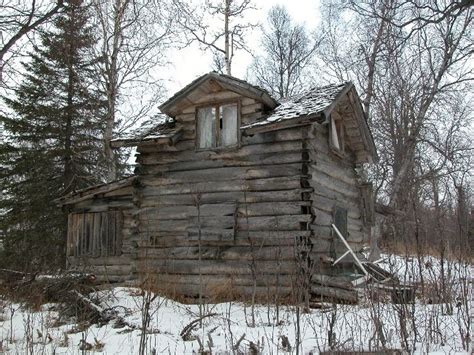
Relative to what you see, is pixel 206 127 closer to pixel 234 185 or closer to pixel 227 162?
pixel 227 162

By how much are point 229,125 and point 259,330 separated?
6.05 metres

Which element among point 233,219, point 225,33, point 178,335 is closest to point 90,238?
point 233,219

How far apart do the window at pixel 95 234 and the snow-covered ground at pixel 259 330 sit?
4.00 meters

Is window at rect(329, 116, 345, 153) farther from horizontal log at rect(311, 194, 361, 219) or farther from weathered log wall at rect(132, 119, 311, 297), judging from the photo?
weathered log wall at rect(132, 119, 311, 297)

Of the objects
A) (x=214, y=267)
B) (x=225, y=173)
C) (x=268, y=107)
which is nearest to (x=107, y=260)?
(x=214, y=267)

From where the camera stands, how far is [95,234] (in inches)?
590

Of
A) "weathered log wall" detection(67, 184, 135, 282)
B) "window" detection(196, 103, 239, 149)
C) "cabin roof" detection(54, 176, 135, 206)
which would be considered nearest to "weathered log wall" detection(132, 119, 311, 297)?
"window" detection(196, 103, 239, 149)

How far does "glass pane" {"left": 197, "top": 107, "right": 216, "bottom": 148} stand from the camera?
12273mm

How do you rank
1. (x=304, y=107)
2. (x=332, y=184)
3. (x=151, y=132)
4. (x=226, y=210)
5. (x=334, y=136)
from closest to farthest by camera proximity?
(x=304, y=107) < (x=226, y=210) < (x=332, y=184) < (x=151, y=132) < (x=334, y=136)

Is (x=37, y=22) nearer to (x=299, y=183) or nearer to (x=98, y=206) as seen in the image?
(x=98, y=206)

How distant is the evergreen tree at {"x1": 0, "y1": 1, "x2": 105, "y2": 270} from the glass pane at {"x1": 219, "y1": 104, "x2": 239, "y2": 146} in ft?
29.9

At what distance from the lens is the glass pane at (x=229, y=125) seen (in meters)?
12.0

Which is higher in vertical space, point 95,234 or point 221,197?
point 221,197

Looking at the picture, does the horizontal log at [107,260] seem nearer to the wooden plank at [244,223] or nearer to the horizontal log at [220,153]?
the wooden plank at [244,223]
